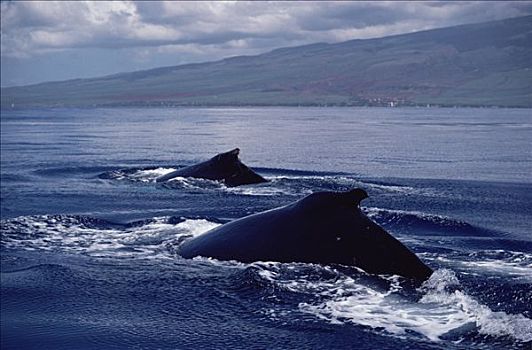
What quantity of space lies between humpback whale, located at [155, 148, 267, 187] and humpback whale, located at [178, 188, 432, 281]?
11.2 metres

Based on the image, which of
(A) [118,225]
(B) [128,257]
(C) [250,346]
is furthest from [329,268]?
(A) [118,225]

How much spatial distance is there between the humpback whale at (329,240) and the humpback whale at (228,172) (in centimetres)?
1115

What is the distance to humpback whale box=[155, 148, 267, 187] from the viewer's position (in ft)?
75.9

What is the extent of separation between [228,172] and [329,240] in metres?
12.7

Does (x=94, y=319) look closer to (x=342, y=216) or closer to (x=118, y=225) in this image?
(x=342, y=216)

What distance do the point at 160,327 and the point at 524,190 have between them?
54.5 ft

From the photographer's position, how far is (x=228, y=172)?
23391mm

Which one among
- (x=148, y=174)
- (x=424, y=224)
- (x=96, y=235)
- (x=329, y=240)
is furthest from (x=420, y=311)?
(x=148, y=174)

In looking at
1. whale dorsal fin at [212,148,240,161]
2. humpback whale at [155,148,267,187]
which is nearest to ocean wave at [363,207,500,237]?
humpback whale at [155,148,267,187]

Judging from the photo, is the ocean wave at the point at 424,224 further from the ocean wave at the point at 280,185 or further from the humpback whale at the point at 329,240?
the ocean wave at the point at 280,185

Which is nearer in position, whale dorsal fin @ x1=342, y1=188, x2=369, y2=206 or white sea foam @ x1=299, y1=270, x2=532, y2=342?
white sea foam @ x1=299, y1=270, x2=532, y2=342

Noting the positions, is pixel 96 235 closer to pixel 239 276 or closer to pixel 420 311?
pixel 239 276

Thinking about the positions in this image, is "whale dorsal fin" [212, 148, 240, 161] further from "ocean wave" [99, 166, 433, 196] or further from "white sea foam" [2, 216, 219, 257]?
"white sea foam" [2, 216, 219, 257]

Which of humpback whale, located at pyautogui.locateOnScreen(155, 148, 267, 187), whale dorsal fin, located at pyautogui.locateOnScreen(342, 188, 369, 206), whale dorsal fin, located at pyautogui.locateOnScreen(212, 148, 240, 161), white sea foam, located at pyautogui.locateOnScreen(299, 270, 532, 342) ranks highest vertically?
whale dorsal fin, located at pyautogui.locateOnScreen(342, 188, 369, 206)
